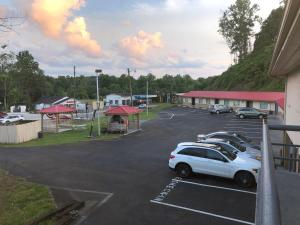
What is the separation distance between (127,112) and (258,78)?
4676cm

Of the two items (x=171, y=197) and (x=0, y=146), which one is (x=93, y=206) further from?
(x=0, y=146)

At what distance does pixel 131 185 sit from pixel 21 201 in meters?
5.20

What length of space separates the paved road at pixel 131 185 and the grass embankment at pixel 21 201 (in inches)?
32.0

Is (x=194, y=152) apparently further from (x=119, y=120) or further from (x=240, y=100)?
(x=240, y=100)

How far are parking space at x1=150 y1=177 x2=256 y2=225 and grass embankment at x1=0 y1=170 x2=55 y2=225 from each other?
4.74 metres

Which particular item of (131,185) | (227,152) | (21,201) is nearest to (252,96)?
(227,152)

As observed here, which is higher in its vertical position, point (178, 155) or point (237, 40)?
point (237, 40)

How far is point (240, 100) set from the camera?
59281 mm

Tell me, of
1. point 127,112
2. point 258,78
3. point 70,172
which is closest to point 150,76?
point 258,78

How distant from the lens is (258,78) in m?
72.2

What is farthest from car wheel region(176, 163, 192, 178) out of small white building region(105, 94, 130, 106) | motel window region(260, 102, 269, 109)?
small white building region(105, 94, 130, 106)

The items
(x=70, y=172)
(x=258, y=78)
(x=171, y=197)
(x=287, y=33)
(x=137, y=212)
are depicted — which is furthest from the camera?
(x=258, y=78)

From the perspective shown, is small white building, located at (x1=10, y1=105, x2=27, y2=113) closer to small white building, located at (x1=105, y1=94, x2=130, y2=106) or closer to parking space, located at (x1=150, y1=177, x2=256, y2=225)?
small white building, located at (x1=105, y1=94, x2=130, y2=106)

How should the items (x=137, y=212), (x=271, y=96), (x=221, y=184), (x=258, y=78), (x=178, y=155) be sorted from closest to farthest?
(x=137, y=212), (x=221, y=184), (x=178, y=155), (x=271, y=96), (x=258, y=78)
